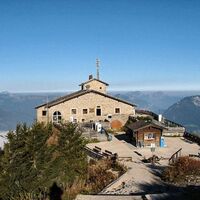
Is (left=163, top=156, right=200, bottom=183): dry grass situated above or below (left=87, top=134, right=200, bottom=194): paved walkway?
above

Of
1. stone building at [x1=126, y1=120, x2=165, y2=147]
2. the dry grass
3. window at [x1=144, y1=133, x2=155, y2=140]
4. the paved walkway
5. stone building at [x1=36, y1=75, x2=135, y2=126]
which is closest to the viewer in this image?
the paved walkway

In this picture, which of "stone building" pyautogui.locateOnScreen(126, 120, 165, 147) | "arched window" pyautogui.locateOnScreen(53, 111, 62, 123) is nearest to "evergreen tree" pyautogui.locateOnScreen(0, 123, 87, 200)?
"stone building" pyautogui.locateOnScreen(126, 120, 165, 147)

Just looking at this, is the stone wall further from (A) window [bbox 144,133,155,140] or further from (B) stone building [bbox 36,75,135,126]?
(A) window [bbox 144,133,155,140]

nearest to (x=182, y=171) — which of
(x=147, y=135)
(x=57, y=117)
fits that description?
(x=147, y=135)

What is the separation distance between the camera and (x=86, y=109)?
175 feet

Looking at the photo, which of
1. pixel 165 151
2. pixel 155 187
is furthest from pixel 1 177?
pixel 165 151

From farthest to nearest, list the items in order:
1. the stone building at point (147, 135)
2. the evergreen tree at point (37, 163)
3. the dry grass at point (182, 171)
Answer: the stone building at point (147, 135) < the dry grass at point (182, 171) < the evergreen tree at point (37, 163)

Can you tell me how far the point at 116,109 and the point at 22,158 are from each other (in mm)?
31618

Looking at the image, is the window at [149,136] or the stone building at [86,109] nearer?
the window at [149,136]

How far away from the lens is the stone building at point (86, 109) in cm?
5166

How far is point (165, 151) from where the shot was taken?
3650cm

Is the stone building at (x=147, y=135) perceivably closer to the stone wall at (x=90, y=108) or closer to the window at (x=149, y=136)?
the window at (x=149, y=136)

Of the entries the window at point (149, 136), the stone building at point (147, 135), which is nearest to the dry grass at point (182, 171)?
the stone building at point (147, 135)

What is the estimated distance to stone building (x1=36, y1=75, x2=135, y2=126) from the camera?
51656mm
